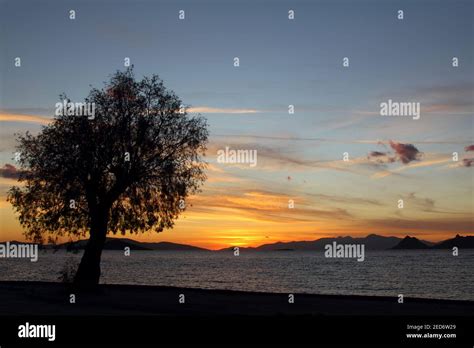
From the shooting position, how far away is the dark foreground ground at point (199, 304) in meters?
31.6

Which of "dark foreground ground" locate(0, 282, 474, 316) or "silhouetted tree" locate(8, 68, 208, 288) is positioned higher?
"silhouetted tree" locate(8, 68, 208, 288)

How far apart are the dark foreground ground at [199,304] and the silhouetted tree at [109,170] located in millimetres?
3731

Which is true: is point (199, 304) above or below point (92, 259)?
below

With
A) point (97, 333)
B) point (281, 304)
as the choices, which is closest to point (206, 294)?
point (281, 304)

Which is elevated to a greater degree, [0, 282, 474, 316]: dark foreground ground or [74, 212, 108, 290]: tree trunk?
[74, 212, 108, 290]: tree trunk

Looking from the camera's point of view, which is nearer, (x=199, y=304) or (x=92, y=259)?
(x=199, y=304)

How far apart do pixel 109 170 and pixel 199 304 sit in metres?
11.2

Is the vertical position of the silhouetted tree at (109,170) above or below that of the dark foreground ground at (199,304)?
above

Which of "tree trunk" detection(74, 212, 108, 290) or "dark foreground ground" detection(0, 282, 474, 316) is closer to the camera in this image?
"dark foreground ground" detection(0, 282, 474, 316)

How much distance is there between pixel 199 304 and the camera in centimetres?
3594

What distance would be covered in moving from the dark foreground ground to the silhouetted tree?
373cm

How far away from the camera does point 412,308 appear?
3522cm

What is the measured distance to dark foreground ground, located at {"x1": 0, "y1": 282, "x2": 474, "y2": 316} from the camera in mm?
31562

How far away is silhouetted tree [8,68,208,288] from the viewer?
129ft
